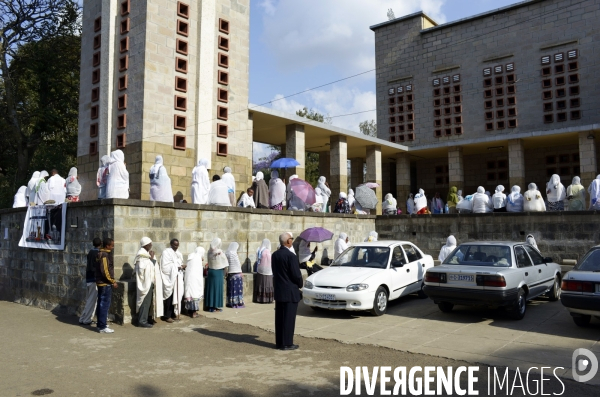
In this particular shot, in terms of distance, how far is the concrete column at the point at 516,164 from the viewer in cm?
2184

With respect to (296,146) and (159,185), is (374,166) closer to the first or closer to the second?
(296,146)

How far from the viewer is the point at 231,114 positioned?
58.8 feet

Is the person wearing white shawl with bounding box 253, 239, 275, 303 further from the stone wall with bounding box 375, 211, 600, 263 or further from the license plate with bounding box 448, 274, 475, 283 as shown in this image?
the stone wall with bounding box 375, 211, 600, 263

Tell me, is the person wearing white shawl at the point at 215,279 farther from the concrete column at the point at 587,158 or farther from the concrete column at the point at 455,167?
the concrete column at the point at 587,158

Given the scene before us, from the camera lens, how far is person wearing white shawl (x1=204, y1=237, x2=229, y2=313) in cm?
1068

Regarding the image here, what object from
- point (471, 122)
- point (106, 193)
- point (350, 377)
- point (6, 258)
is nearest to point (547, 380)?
point (350, 377)

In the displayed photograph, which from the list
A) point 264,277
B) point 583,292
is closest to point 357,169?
point 264,277

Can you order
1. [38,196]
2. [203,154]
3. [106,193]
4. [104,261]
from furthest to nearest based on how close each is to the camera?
[203,154] < [38,196] < [106,193] < [104,261]

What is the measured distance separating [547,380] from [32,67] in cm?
2765

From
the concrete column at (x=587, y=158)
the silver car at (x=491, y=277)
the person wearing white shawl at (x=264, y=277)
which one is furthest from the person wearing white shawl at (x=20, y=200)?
the concrete column at (x=587, y=158)

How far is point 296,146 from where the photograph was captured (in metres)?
19.8

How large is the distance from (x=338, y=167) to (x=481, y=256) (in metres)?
12.5

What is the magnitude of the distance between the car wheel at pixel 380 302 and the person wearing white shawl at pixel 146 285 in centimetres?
427

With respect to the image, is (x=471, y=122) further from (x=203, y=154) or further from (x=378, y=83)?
(x=203, y=154)
